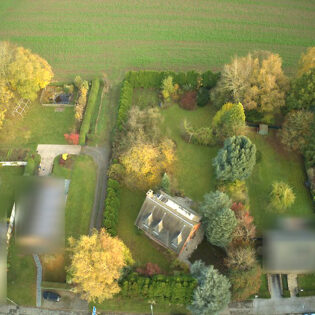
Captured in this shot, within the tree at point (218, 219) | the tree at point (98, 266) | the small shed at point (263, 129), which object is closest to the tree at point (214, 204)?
the tree at point (218, 219)

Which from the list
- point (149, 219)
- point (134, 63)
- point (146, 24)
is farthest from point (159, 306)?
point (146, 24)

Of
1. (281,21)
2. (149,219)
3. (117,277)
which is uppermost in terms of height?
(281,21)

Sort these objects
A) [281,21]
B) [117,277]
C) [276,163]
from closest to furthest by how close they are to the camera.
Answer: [117,277], [276,163], [281,21]

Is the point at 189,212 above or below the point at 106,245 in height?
above

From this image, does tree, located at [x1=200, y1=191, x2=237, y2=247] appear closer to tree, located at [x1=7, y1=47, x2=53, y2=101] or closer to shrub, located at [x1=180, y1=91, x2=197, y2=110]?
shrub, located at [x1=180, y1=91, x2=197, y2=110]

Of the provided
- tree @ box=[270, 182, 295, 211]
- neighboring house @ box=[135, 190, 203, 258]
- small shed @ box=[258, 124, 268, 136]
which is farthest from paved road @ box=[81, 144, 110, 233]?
small shed @ box=[258, 124, 268, 136]

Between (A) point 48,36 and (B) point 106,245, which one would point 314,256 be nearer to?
(B) point 106,245

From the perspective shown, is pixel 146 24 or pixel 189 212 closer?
pixel 189 212
